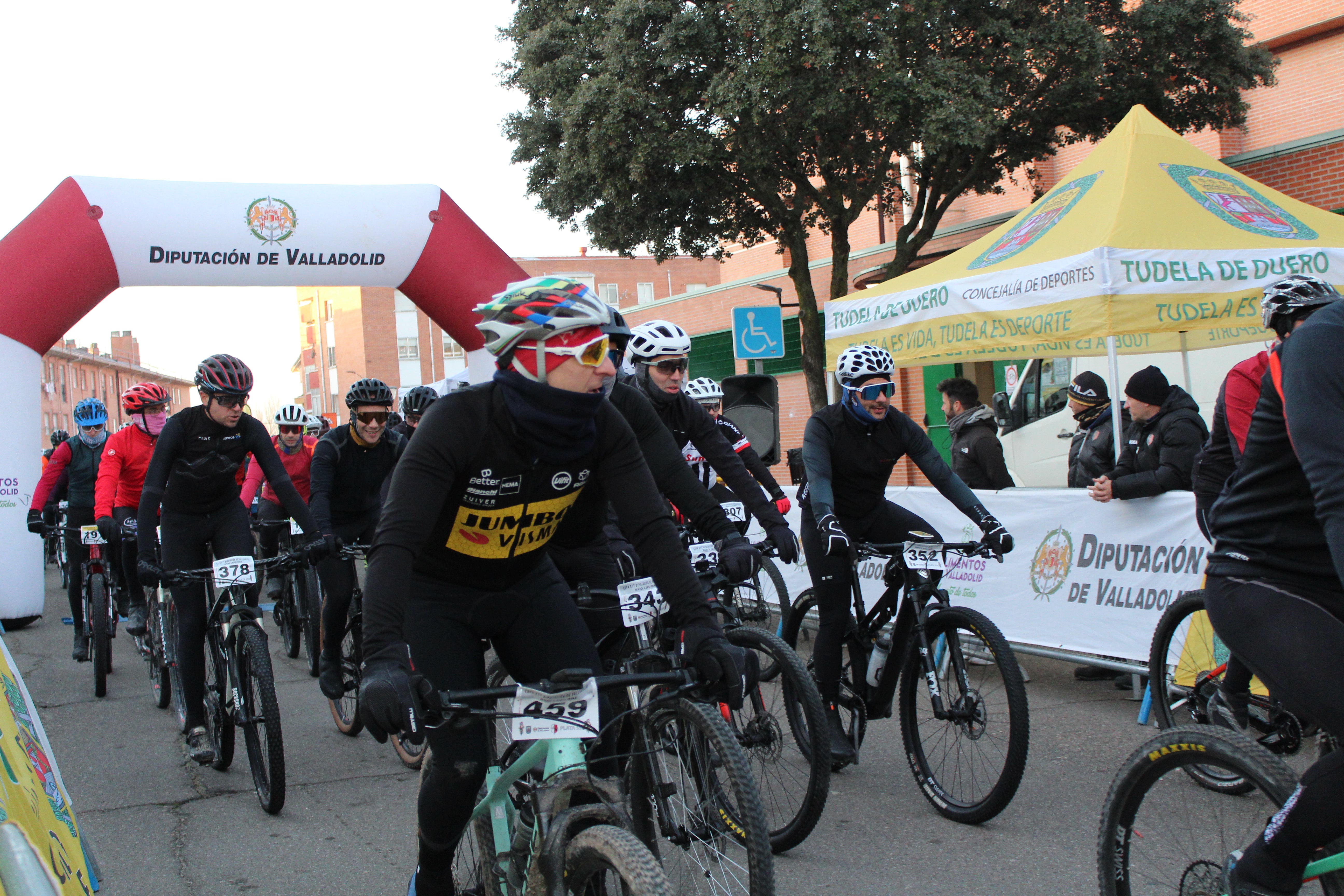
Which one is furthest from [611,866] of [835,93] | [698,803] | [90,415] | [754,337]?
[835,93]

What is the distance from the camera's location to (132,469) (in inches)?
313

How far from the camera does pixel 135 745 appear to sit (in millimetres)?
6484

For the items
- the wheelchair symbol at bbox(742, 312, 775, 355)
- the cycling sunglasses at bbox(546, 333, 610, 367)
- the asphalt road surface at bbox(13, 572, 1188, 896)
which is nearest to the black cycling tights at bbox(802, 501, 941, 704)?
the asphalt road surface at bbox(13, 572, 1188, 896)

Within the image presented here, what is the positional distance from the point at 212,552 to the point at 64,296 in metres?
4.99

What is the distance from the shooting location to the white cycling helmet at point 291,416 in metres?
9.79

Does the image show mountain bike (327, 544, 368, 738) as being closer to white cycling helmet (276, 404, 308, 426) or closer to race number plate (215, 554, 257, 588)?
race number plate (215, 554, 257, 588)

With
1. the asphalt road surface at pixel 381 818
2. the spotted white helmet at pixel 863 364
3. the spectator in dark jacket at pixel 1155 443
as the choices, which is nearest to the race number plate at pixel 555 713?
the asphalt road surface at pixel 381 818

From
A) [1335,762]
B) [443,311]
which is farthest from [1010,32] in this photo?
[1335,762]

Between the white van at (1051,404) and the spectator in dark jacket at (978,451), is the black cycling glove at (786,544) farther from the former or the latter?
the white van at (1051,404)

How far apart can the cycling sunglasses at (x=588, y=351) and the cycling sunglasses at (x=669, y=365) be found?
2.89m

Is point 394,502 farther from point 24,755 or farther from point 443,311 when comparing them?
point 443,311

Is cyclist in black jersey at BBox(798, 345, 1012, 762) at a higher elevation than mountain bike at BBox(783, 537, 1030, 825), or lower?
higher

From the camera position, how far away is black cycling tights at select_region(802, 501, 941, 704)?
5.11 metres

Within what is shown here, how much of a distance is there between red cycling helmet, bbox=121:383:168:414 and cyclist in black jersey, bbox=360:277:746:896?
18.7ft
